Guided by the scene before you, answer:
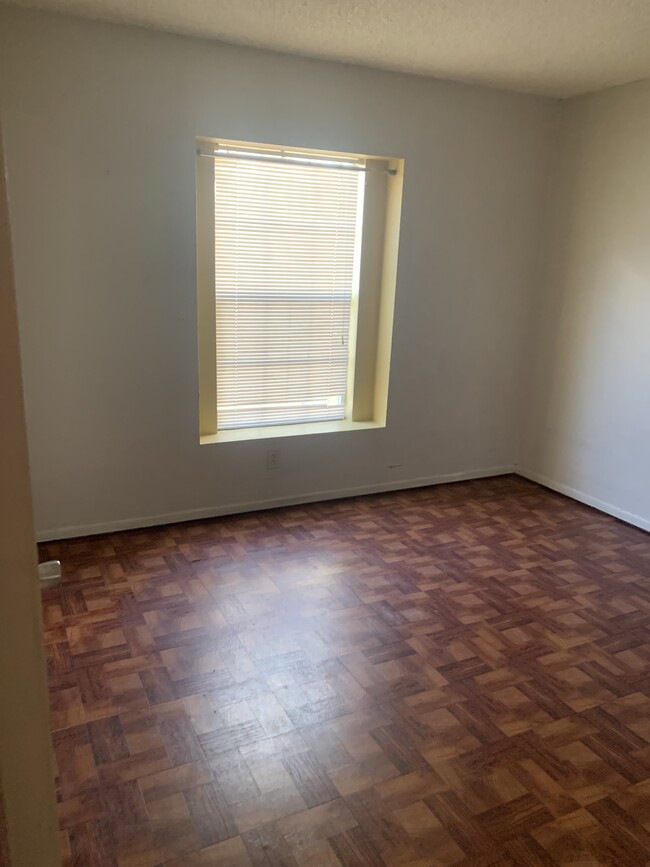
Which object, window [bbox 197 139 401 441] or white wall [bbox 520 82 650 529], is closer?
window [bbox 197 139 401 441]

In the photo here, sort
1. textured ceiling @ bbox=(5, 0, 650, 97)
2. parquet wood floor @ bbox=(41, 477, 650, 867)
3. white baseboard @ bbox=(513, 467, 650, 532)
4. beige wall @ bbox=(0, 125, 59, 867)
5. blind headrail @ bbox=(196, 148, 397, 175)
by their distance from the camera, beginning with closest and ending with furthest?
1. beige wall @ bbox=(0, 125, 59, 867)
2. parquet wood floor @ bbox=(41, 477, 650, 867)
3. textured ceiling @ bbox=(5, 0, 650, 97)
4. blind headrail @ bbox=(196, 148, 397, 175)
5. white baseboard @ bbox=(513, 467, 650, 532)

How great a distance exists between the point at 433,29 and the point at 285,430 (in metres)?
2.08

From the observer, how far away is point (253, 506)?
3668 mm

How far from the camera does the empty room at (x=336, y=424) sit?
1.81 m

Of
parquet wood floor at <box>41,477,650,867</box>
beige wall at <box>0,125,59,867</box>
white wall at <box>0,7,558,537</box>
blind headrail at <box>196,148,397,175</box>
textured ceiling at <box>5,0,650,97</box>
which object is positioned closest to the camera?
beige wall at <box>0,125,59,867</box>

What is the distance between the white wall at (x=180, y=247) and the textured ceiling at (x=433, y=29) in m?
0.15

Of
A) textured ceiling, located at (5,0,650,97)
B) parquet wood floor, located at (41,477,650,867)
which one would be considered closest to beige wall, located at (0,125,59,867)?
parquet wood floor, located at (41,477,650,867)

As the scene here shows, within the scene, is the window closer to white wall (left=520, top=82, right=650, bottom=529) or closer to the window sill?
the window sill

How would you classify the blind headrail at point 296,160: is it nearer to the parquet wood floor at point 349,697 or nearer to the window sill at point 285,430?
the window sill at point 285,430

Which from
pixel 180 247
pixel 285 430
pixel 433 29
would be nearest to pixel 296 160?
pixel 180 247

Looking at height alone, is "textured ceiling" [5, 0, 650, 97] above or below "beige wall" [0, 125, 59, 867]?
above

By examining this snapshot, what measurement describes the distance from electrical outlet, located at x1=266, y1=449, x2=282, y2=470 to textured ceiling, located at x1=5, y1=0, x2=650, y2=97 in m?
2.00

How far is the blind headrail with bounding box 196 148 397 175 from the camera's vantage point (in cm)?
322

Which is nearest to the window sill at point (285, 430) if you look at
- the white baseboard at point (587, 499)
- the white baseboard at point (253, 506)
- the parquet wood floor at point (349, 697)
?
the white baseboard at point (253, 506)
